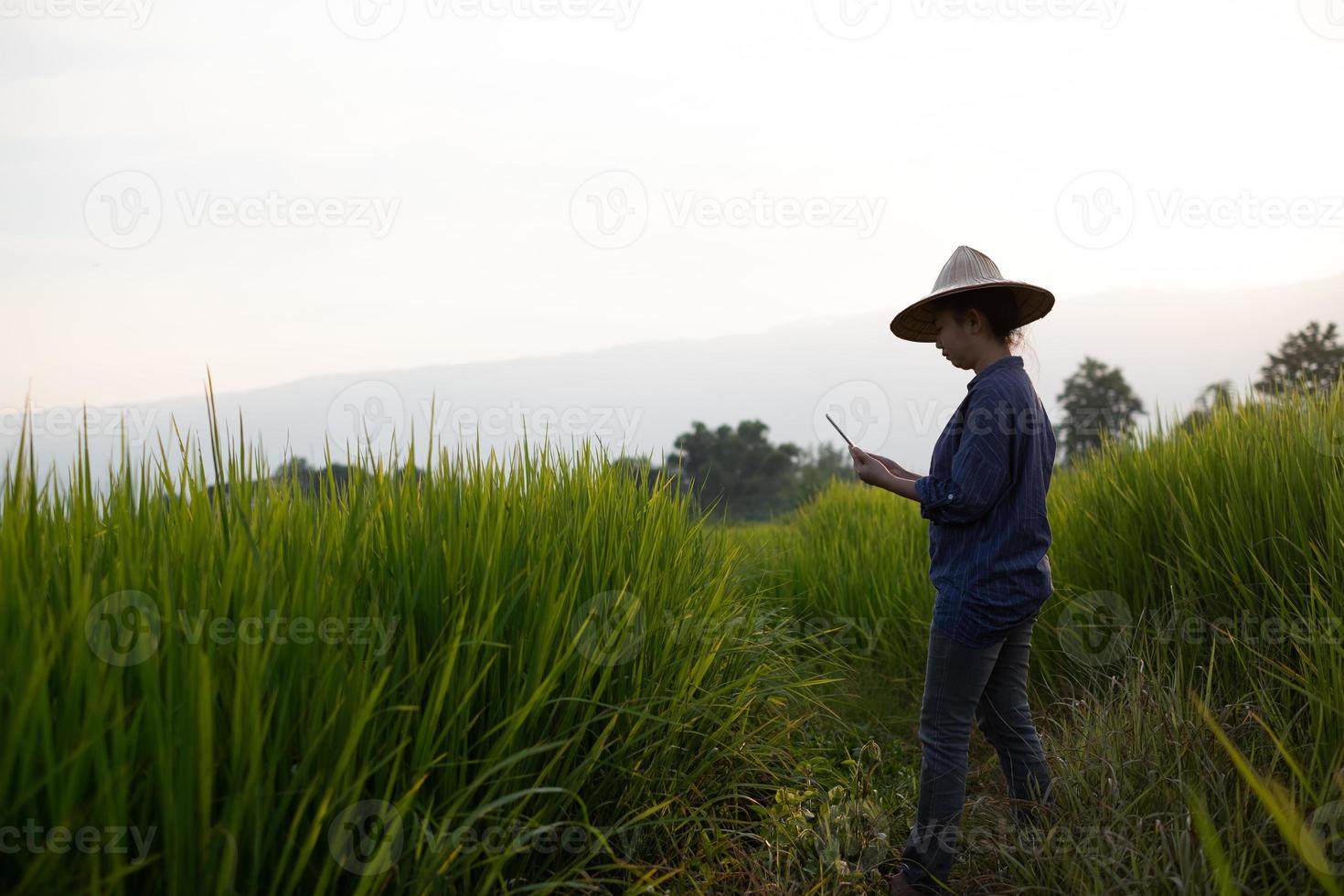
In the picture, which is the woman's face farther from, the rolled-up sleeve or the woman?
the rolled-up sleeve

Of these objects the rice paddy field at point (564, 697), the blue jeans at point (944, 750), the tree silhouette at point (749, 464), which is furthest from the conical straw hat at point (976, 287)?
the tree silhouette at point (749, 464)

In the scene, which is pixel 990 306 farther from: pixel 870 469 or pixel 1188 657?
pixel 1188 657

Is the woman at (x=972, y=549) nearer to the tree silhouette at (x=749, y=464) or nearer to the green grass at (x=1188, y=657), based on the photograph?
the green grass at (x=1188, y=657)

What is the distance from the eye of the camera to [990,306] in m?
3.04

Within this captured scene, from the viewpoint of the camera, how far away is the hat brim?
298cm

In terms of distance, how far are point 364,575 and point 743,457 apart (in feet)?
75.9

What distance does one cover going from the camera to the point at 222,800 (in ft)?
5.32

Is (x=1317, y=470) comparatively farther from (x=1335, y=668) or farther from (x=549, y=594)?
(x=549, y=594)

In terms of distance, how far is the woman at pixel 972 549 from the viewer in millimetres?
2699

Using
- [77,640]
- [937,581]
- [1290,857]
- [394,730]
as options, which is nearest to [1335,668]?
[1290,857]

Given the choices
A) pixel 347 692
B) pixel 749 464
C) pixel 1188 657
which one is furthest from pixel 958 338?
pixel 749 464

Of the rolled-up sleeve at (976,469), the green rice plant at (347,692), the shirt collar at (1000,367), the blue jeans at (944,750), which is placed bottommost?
the blue jeans at (944,750)

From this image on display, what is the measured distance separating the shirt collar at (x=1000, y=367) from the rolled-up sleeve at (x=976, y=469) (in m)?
0.06

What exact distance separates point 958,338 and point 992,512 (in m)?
0.63
